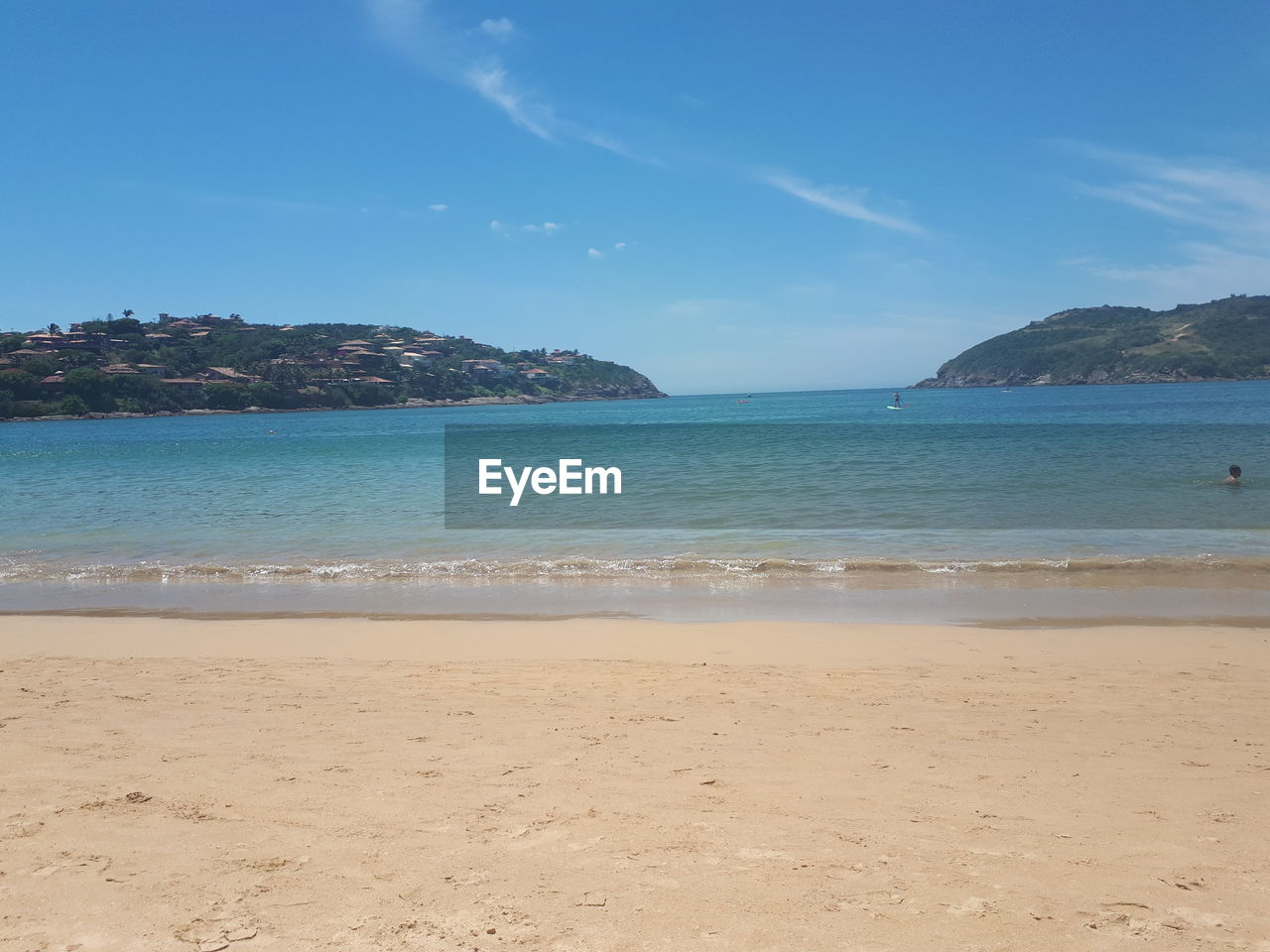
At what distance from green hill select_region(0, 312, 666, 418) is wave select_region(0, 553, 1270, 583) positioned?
10143 cm

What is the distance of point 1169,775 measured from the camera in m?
4.84

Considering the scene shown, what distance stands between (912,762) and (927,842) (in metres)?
1.15

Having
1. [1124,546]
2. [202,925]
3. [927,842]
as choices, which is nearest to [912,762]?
[927,842]

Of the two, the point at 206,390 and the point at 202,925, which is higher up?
the point at 206,390

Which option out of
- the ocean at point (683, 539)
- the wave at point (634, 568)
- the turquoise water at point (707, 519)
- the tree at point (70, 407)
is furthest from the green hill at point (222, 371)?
the wave at point (634, 568)

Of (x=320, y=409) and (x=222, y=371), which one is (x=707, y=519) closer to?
(x=320, y=409)

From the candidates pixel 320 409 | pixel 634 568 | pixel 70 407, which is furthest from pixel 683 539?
pixel 320 409

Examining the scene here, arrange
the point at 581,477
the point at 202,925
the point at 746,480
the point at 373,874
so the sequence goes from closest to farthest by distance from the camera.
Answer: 1. the point at 202,925
2. the point at 373,874
3. the point at 746,480
4. the point at 581,477

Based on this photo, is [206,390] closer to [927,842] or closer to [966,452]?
[966,452]

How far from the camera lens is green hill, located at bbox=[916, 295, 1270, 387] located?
135 m

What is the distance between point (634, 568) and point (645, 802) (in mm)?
8584

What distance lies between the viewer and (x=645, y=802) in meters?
4.45

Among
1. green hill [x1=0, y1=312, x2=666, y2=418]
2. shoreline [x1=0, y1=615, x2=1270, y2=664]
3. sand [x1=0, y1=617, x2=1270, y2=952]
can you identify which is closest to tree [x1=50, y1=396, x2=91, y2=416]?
green hill [x1=0, y1=312, x2=666, y2=418]

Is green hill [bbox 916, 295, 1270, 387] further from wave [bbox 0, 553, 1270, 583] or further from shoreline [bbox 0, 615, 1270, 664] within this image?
shoreline [bbox 0, 615, 1270, 664]
